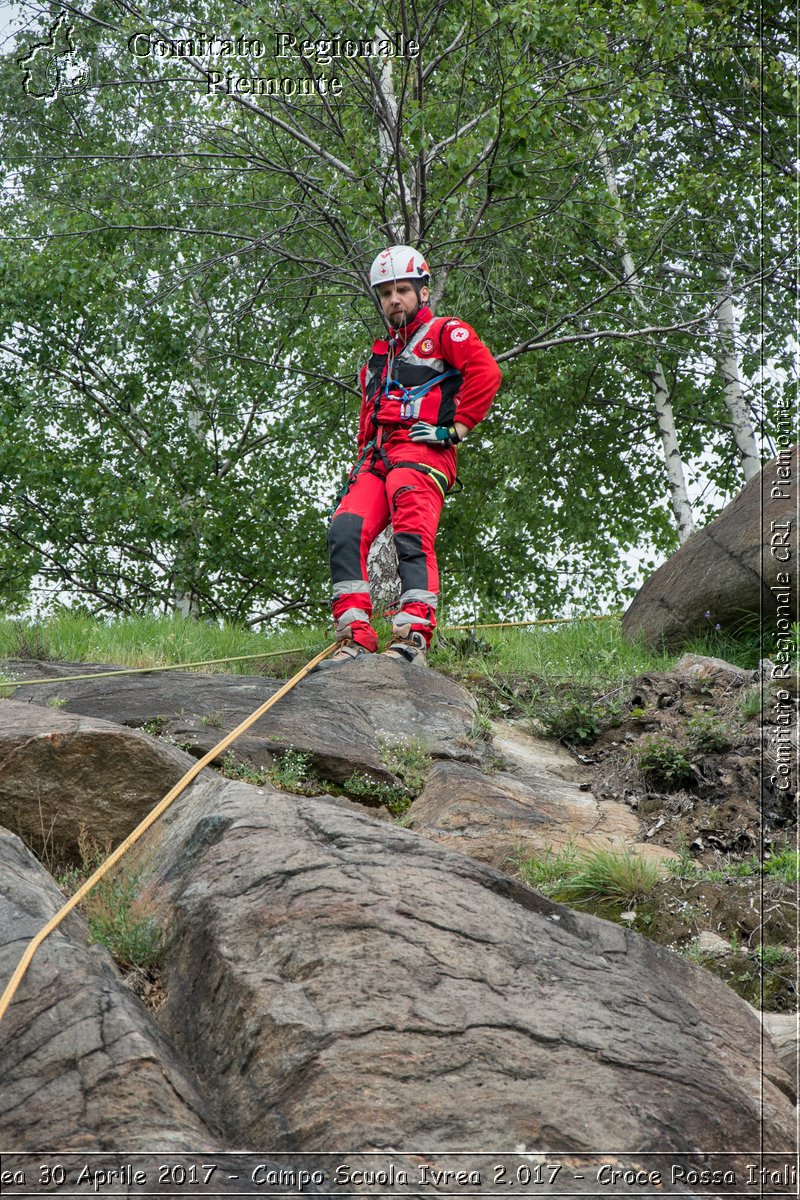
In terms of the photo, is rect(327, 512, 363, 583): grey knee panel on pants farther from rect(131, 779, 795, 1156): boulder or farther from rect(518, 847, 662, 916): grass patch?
rect(131, 779, 795, 1156): boulder

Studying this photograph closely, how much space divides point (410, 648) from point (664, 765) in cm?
189

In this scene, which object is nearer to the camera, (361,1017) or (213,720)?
(361,1017)

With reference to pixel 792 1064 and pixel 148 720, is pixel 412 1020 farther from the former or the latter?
pixel 148 720

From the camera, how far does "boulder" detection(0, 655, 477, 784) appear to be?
5781 mm


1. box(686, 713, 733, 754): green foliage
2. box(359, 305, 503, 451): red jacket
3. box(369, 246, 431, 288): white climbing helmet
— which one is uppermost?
box(369, 246, 431, 288): white climbing helmet

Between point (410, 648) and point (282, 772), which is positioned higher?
point (410, 648)

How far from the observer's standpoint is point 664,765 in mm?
6145

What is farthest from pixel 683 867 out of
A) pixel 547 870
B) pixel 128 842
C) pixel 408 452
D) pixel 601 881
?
pixel 408 452

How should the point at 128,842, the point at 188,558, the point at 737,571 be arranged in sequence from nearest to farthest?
the point at 128,842 < the point at 737,571 < the point at 188,558

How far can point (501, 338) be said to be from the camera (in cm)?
1736

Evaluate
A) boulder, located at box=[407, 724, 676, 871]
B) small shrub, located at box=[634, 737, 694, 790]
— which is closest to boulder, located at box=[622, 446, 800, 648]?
small shrub, located at box=[634, 737, 694, 790]

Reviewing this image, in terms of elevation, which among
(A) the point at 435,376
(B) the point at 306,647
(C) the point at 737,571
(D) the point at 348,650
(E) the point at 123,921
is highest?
(A) the point at 435,376

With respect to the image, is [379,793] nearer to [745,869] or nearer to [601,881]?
[601,881]

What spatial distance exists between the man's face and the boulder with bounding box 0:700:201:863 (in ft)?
12.4
